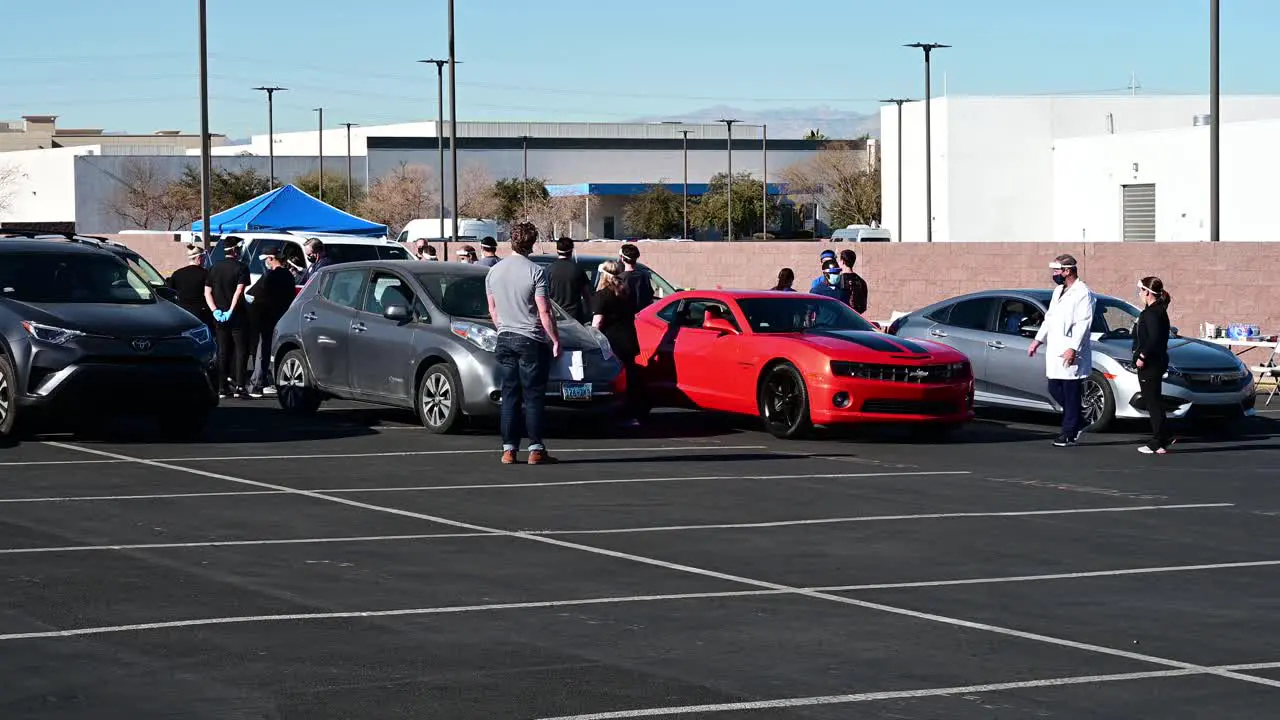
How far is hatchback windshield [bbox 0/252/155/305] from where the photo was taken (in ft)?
52.9

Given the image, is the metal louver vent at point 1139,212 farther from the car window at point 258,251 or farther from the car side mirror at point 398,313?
the car side mirror at point 398,313

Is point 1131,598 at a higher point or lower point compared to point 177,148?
lower

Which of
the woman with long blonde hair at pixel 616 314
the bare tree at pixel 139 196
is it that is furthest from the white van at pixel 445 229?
the bare tree at pixel 139 196

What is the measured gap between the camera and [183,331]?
15984 millimetres

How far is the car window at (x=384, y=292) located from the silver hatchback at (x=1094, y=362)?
5.68m

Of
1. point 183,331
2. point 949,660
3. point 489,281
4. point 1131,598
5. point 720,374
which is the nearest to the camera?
point 949,660

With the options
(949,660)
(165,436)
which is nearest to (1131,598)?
(949,660)

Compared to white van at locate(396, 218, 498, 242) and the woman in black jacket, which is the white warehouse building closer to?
white van at locate(396, 218, 498, 242)

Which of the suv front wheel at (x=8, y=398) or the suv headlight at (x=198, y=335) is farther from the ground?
the suv headlight at (x=198, y=335)

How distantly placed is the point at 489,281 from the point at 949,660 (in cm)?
759

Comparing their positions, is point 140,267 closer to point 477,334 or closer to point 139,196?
point 477,334

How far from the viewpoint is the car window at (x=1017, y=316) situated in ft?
61.8

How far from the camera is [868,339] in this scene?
17.2 meters

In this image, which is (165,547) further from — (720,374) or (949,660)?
(720,374)
